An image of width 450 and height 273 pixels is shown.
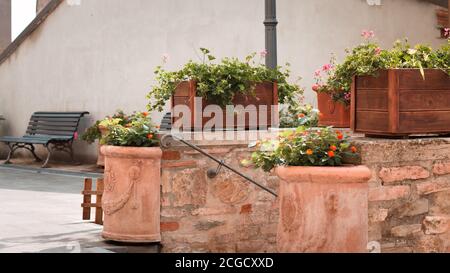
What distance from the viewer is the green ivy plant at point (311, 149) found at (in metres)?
4.76

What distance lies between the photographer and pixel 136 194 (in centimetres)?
672

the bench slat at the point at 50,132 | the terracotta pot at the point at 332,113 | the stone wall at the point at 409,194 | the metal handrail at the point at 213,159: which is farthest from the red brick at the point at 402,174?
the bench slat at the point at 50,132

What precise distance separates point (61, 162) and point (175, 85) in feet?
30.6

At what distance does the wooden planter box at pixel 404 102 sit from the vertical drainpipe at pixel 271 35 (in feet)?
6.91

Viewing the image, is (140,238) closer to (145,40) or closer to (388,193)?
(388,193)

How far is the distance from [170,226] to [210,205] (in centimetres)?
35

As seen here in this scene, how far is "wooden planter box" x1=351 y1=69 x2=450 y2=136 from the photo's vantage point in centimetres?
555

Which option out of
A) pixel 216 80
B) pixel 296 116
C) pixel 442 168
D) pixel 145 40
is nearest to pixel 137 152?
pixel 216 80

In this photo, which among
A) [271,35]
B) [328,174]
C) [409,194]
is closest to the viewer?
[328,174]

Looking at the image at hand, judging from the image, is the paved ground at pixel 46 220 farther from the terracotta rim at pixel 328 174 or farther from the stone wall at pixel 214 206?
the terracotta rim at pixel 328 174

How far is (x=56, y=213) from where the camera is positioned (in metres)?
8.77

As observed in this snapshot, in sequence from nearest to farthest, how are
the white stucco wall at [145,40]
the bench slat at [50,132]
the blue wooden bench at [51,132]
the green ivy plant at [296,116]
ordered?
1. the green ivy plant at [296,116]
2. the white stucco wall at [145,40]
3. the blue wooden bench at [51,132]
4. the bench slat at [50,132]

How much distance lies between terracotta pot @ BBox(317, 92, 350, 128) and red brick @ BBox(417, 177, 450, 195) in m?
1.45
